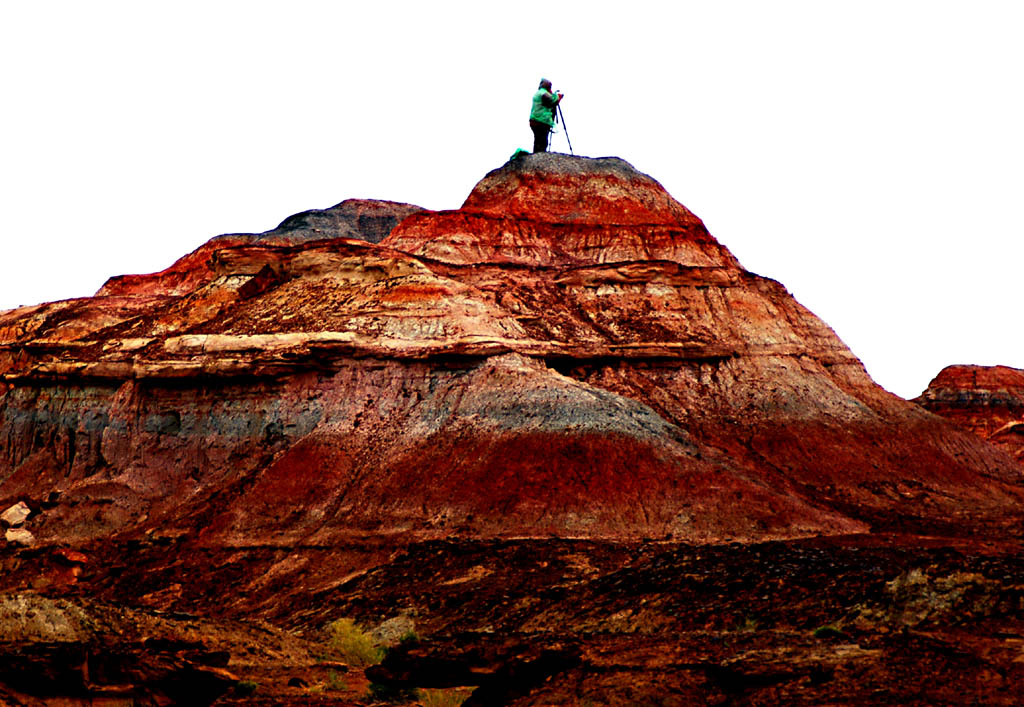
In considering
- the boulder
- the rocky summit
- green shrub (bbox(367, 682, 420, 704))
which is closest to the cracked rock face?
the rocky summit

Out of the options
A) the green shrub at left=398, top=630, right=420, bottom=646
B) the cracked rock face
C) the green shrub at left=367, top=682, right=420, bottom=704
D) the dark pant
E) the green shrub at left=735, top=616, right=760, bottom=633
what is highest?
the dark pant

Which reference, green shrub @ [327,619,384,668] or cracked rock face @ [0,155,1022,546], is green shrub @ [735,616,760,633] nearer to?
green shrub @ [327,619,384,668]

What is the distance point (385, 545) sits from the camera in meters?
28.7

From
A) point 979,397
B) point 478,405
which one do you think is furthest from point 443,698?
point 979,397

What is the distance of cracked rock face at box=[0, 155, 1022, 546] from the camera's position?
97.9ft

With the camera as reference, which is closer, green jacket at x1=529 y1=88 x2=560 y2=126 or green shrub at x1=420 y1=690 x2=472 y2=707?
green shrub at x1=420 y1=690 x2=472 y2=707

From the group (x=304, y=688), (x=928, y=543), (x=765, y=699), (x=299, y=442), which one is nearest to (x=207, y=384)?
(x=299, y=442)

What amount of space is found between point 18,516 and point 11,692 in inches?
768

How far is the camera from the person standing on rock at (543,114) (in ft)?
154

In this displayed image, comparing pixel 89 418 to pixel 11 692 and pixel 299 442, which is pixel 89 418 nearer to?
pixel 299 442

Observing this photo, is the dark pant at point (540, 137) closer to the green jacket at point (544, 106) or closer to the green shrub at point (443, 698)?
the green jacket at point (544, 106)

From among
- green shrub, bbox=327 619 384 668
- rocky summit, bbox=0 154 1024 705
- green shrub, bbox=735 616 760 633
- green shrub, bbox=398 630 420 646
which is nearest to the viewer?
rocky summit, bbox=0 154 1024 705

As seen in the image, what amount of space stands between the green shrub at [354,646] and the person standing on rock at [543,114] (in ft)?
92.3

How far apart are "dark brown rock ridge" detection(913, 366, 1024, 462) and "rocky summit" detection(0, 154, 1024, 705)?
2931 cm
